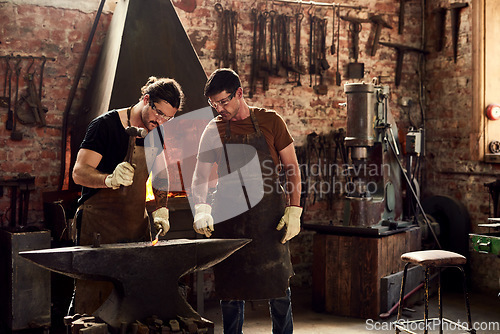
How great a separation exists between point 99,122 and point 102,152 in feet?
0.47

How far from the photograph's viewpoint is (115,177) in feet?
8.66

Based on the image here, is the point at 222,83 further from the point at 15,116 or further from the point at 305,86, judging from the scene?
the point at 305,86

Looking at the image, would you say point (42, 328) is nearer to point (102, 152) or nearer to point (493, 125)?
point (102, 152)

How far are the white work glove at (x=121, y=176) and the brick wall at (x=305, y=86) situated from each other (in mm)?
2086

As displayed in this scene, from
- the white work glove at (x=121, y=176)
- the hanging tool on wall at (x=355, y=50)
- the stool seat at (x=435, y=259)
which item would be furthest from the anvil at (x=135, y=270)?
the hanging tool on wall at (x=355, y=50)

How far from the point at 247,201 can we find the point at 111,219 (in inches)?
27.5

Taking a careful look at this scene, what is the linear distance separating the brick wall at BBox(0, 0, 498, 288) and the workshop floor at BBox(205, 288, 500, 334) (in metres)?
0.42

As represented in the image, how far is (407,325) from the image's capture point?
4.36m

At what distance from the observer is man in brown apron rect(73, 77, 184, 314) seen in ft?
8.89

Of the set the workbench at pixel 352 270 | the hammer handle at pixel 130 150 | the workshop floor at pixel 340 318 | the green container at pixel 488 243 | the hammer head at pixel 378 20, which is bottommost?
the workshop floor at pixel 340 318

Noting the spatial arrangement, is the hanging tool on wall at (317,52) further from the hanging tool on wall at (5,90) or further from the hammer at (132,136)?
the hammer at (132,136)

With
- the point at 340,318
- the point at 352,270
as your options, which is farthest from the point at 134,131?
the point at 340,318

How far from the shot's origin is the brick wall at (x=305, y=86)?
176 inches

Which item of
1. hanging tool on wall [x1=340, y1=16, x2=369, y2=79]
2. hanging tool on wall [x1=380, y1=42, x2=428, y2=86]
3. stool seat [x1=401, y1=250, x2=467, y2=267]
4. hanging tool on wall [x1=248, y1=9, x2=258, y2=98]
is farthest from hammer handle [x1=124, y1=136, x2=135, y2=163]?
hanging tool on wall [x1=380, y1=42, x2=428, y2=86]
